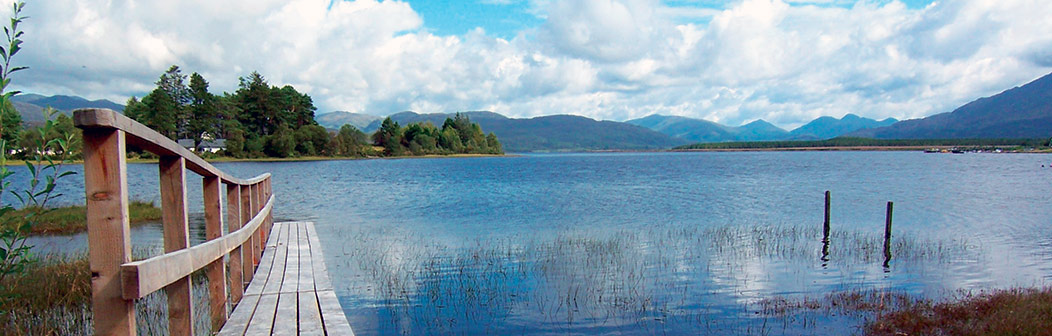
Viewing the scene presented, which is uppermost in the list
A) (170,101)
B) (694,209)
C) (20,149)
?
(170,101)

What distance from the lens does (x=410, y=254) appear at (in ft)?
50.5

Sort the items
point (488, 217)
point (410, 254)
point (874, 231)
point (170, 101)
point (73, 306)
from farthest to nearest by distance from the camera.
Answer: point (170, 101)
point (488, 217)
point (874, 231)
point (410, 254)
point (73, 306)

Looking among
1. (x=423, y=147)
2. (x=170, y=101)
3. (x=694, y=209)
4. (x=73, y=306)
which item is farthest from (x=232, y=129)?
(x=73, y=306)

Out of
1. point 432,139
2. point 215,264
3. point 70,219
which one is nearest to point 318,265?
point 215,264

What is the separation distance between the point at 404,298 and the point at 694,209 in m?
18.8

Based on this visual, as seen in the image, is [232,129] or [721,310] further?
[232,129]

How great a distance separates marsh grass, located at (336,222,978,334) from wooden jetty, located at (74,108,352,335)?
3.03 meters

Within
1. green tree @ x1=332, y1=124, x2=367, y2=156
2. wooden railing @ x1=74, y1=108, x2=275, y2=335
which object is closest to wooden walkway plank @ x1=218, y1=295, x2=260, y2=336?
wooden railing @ x1=74, y1=108, x2=275, y2=335

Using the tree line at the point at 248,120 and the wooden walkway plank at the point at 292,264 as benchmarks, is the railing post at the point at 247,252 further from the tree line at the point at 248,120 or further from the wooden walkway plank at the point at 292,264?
the tree line at the point at 248,120

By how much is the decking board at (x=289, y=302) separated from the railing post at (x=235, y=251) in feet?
0.55

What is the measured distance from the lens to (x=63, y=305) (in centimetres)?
920

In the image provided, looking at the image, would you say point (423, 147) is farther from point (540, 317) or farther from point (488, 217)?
point (540, 317)

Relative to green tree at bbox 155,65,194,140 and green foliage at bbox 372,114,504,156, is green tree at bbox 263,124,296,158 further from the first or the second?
green foliage at bbox 372,114,504,156

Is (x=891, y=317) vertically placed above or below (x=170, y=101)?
below
